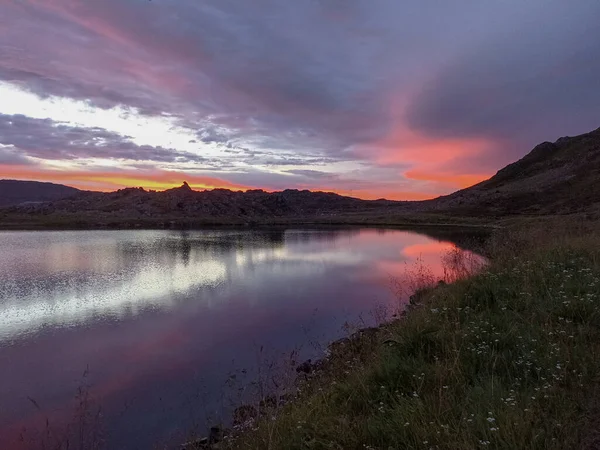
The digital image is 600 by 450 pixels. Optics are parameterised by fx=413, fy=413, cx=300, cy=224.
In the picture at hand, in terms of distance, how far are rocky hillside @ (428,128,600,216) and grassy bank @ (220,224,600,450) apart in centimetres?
7793

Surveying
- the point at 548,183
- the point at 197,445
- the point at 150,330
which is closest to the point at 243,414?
the point at 197,445

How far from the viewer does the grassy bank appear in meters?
3.95

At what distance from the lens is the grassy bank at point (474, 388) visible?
3949 millimetres

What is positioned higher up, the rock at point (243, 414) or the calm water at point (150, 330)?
the rock at point (243, 414)

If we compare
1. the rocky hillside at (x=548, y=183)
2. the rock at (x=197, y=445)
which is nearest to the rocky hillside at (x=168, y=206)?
the rocky hillside at (x=548, y=183)

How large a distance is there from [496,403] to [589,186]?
11533cm

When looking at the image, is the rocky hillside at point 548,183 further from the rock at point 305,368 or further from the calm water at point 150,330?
the rock at point 305,368

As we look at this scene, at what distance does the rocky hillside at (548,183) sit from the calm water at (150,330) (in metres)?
66.7

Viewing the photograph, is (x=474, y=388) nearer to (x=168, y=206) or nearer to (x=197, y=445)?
(x=197, y=445)

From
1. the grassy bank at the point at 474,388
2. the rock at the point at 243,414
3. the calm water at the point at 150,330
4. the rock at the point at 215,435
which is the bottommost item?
the calm water at the point at 150,330

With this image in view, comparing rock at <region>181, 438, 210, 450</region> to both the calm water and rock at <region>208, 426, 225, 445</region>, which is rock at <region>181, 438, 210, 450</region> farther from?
the calm water

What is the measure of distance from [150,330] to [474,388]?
565 inches

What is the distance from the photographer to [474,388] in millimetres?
4906

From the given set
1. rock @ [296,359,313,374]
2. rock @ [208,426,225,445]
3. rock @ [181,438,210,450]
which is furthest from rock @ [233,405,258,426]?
rock @ [296,359,313,374]
